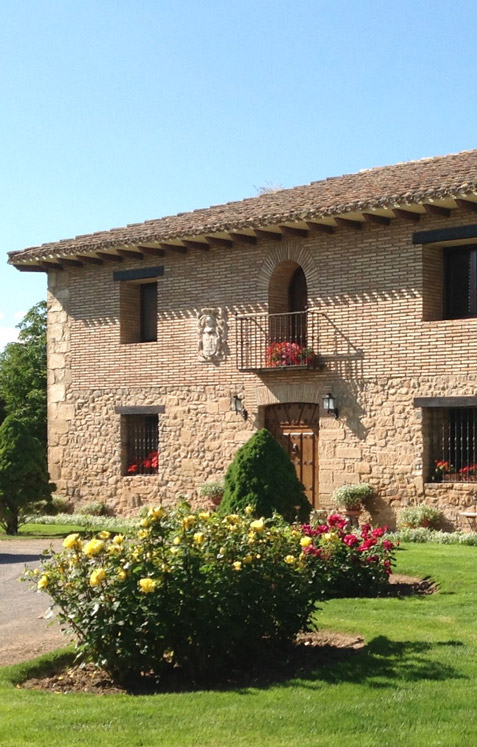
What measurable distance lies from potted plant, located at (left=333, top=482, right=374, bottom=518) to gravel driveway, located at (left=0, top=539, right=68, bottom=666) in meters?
5.59

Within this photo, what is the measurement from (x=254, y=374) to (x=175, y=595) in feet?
44.7

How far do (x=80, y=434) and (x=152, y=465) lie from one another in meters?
2.27

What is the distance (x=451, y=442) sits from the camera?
734 inches

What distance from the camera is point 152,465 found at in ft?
74.7

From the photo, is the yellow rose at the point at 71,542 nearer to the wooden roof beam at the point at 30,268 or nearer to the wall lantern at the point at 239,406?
the wall lantern at the point at 239,406

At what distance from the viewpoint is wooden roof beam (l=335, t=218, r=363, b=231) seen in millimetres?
18984

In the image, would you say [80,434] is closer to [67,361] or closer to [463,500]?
[67,361]

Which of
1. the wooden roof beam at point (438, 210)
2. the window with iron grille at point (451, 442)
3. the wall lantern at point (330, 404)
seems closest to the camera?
the wooden roof beam at point (438, 210)

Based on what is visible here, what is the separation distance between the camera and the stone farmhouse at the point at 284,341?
60.3 ft

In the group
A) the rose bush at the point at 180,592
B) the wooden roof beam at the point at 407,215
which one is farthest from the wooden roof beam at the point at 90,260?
the rose bush at the point at 180,592

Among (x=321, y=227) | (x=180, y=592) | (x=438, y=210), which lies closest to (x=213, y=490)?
(x=321, y=227)

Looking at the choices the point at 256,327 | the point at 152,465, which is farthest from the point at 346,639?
the point at 152,465

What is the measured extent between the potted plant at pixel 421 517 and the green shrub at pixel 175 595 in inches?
401

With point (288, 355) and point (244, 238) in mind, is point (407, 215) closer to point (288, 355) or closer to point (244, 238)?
point (288, 355)
